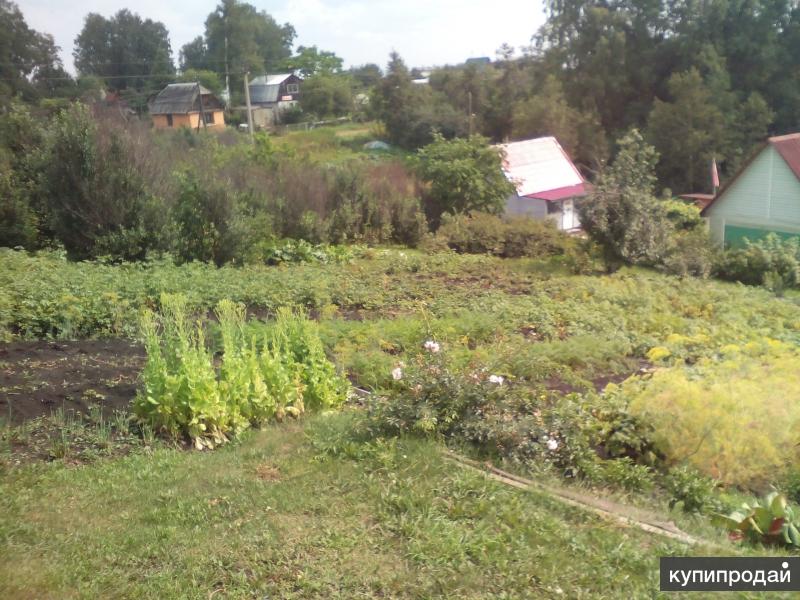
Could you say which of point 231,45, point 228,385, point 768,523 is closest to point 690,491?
point 768,523

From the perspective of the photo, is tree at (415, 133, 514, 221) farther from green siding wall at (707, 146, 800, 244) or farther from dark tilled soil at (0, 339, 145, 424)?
dark tilled soil at (0, 339, 145, 424)

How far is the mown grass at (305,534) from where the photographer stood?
12.7ft

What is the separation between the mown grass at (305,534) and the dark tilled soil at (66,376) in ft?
3.56

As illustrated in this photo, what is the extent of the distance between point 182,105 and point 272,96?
8.46m

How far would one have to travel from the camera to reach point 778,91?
44031mm

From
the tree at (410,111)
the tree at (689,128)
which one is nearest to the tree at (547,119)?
the tree at (410,111)

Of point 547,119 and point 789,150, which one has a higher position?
point 547,119

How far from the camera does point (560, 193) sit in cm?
3108

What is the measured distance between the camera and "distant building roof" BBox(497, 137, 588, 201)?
30.6m

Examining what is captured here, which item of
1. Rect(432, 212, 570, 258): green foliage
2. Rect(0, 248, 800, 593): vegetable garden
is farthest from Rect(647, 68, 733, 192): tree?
Rect(0, 248, 800, 593): vegetable garden

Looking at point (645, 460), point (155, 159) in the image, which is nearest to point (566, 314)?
point (645, 460)

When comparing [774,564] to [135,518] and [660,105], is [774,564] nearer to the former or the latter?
[135,518]

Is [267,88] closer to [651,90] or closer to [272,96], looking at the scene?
[272,96]

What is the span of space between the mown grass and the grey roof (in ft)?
96.1
